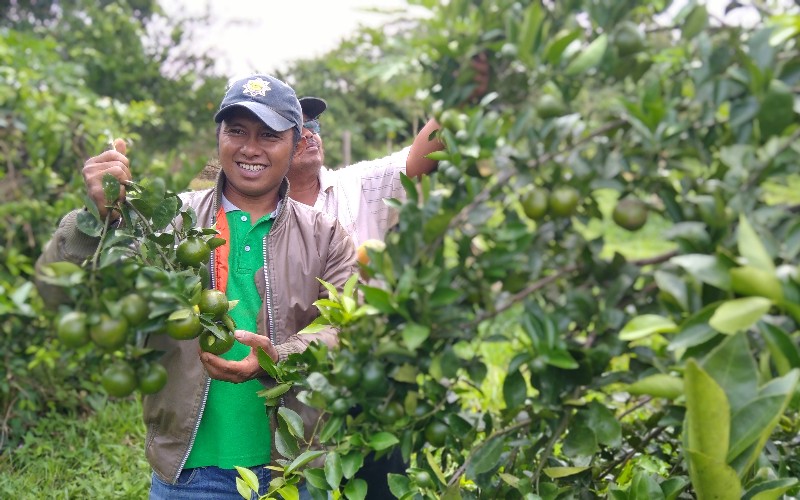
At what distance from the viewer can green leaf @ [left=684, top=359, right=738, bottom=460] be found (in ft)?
3.44

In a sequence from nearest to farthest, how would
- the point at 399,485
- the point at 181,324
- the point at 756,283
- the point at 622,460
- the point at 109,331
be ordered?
the point at 756,283, the point at 109,331, the point at 181,324, the point at 399,485, the point at 622,460

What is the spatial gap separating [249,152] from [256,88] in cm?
16

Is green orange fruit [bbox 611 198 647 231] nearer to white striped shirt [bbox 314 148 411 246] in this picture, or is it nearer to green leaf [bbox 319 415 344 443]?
green leaf [bbox 319 415 344 443]

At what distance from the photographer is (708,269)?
99 centimetres

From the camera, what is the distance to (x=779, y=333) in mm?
1018

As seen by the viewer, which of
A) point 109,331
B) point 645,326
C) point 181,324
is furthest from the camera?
point 181,324

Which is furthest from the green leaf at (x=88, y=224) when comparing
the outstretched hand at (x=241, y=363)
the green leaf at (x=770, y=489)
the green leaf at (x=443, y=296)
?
the green leaf at (x=770, y=489)

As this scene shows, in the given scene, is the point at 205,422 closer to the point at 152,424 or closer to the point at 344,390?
the point at 152,424

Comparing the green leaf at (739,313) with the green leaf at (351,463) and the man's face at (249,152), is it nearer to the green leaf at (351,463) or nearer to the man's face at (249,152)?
the green leaf at (351,463)

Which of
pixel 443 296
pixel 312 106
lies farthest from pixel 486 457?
pixel 312 106

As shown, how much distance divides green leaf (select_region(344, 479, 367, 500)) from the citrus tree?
0.12 metres

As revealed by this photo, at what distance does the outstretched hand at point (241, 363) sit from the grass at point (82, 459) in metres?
1.38

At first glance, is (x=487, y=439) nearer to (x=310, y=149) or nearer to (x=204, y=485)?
(x=204, y=485)

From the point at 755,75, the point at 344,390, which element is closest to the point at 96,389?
the point at 344,390
